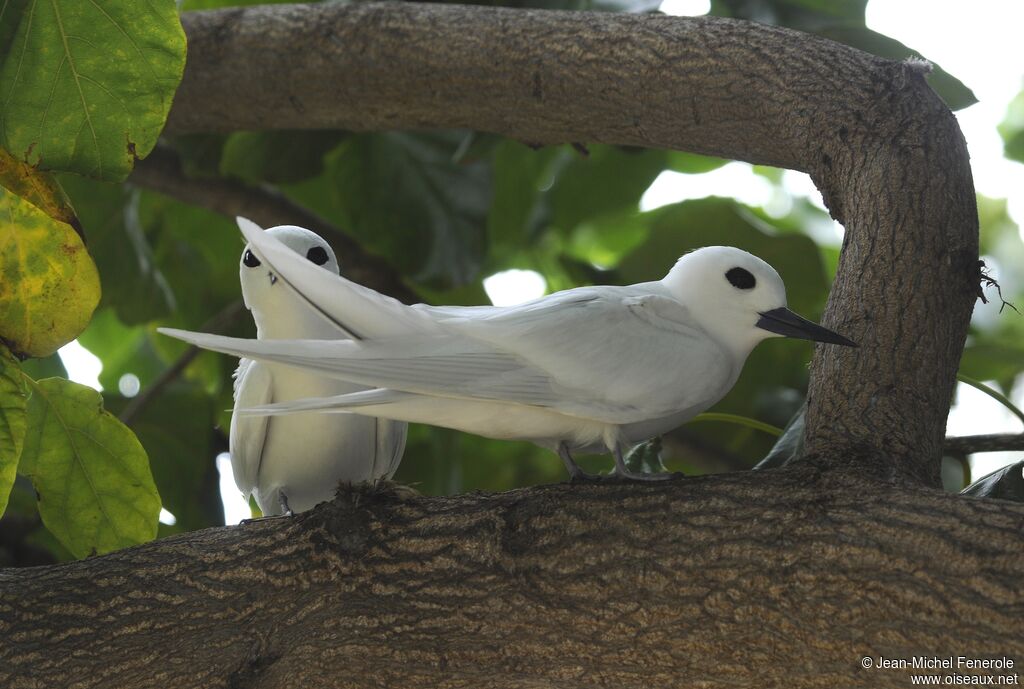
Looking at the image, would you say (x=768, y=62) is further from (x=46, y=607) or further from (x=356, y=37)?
(x=46, y=607)

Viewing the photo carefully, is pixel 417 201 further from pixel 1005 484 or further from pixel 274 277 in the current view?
pixel 1005 484

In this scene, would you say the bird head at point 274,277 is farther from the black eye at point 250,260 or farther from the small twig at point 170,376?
the small twig at point 170,376

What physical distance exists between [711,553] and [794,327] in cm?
38

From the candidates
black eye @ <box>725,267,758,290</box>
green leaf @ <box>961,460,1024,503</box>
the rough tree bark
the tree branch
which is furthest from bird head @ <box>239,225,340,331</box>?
the tree branch

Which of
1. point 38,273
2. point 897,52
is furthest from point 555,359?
point 897,52

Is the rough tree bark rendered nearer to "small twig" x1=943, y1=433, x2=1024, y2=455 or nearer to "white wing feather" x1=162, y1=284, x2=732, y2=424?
"white wing feather" x1=162, y1=284, x2=732, y2=424

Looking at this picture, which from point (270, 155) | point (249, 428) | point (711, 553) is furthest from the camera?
point (270, 155)

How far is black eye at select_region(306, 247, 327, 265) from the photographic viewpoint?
1783mm

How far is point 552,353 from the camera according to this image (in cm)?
158

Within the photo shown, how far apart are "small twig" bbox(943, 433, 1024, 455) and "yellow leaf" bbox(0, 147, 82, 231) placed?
162cm

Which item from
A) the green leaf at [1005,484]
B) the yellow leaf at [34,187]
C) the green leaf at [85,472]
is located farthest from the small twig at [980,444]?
the yellow leaf at [34,187]

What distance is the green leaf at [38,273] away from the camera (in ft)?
5.57

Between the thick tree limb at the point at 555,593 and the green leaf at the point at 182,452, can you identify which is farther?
the green leaf at the point at 182,452

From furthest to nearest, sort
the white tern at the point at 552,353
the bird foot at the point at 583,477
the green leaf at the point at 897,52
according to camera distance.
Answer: the green leaf at the point at 897,52, the bird foot at the point at 583,477, the white tern at the point at 552,353
